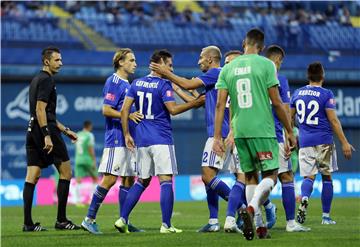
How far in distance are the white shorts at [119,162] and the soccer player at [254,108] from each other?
2635mm

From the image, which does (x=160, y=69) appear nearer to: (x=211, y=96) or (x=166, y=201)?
(x=211, y=96)

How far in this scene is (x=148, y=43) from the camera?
3172 centimetres

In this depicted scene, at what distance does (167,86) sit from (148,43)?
66.1 ft

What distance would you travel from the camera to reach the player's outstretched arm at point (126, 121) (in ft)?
38.4

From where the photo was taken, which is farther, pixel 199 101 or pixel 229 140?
pixel 199 101

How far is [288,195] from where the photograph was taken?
37.1 feet

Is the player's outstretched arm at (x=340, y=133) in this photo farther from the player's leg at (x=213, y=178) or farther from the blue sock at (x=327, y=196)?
the player's leg at (x=213, y=178)

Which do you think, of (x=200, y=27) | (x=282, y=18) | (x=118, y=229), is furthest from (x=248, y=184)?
(x=282, y=18)

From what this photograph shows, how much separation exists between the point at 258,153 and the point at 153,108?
2.35 metres

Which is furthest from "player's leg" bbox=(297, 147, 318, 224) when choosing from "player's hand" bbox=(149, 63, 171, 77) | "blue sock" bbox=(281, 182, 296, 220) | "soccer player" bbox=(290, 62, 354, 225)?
"player's hand" bbox=(149, 63, 171, 77)

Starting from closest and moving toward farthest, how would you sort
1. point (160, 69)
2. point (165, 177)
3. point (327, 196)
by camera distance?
1. point (160, 69)
2. point (165, 177)
3. point (327, 196)

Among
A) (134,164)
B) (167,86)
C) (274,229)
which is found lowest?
(274,229)

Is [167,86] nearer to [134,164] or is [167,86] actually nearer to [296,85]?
[134,164]

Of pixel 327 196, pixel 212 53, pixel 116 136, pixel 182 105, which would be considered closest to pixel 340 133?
pixel 327 196
